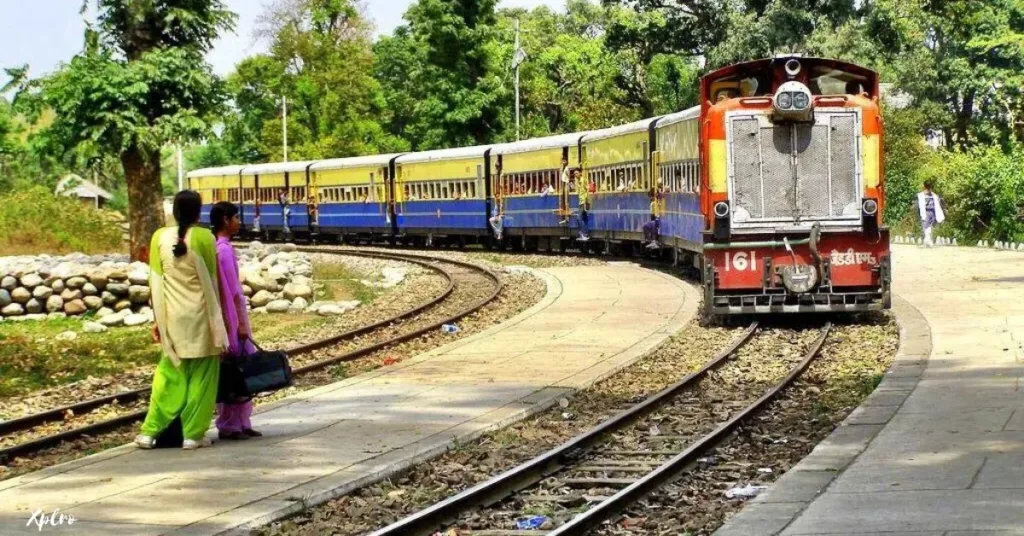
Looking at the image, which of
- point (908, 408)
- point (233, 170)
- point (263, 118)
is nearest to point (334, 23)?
point (263, 118)

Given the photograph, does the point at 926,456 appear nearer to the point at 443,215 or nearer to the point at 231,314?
the point at 231,314

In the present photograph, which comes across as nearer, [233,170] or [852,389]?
[852,389]

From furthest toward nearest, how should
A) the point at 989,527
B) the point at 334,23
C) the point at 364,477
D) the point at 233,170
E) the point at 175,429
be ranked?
the point at 334,23 < the point at 233,170 < the point at 175,429 < the point at 364,477 < the point at 989,527

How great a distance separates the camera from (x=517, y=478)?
9125 millimetres

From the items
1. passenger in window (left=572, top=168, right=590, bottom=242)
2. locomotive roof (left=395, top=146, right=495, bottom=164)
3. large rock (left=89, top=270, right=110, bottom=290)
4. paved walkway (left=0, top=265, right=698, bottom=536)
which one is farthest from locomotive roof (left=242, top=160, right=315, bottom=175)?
paved walkway (left=0, top=265, right=698, bottom=536)

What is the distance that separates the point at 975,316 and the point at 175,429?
1077 centimetres

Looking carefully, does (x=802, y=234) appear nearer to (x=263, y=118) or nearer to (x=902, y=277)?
(x=902, y=277)

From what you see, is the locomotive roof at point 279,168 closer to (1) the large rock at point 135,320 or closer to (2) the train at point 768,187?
(2) the train at point 768,187

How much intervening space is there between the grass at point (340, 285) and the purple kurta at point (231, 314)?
49.2 ft

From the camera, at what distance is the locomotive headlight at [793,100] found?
17.3 metres

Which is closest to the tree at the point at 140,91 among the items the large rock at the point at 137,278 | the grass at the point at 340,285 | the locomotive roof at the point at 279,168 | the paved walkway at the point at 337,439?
the large rock at the point at 137,278

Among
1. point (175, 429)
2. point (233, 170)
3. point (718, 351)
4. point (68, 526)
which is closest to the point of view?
point (68, 526)

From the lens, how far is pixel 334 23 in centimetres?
8794

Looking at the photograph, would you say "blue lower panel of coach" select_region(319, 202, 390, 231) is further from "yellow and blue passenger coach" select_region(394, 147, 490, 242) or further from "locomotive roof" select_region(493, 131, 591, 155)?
"locomotive roof" select_region(493, 131, 591, 155)
